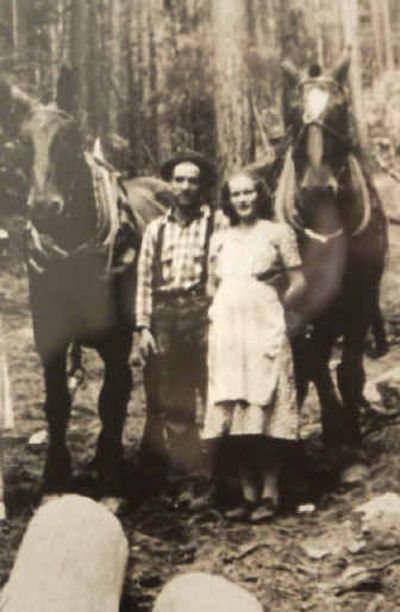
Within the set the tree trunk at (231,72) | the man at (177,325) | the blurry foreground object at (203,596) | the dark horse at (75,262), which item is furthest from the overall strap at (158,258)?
the blurry foreground object at (203,596)

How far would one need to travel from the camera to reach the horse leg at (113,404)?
479 cm

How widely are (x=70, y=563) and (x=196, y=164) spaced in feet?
6.36

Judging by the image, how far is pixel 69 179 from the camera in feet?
15.9

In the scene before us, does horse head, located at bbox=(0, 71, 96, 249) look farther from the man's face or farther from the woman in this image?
the woman

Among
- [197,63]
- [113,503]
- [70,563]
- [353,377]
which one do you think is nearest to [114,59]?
[197,63]

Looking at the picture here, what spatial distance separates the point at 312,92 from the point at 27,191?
145cm

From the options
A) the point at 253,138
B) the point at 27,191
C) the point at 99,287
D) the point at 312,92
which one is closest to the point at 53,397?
the point at 99,287

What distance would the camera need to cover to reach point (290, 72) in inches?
192

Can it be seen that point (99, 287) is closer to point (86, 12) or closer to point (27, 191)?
point (27, 191)

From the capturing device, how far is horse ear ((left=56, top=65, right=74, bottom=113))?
4918mm

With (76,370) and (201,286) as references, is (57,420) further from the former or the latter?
(201,286)

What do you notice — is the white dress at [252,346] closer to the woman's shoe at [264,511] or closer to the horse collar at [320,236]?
the horse collar at [320,236]

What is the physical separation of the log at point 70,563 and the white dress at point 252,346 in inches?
26.1

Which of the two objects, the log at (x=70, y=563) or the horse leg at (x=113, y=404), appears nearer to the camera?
the log at (x=70, y=563)
